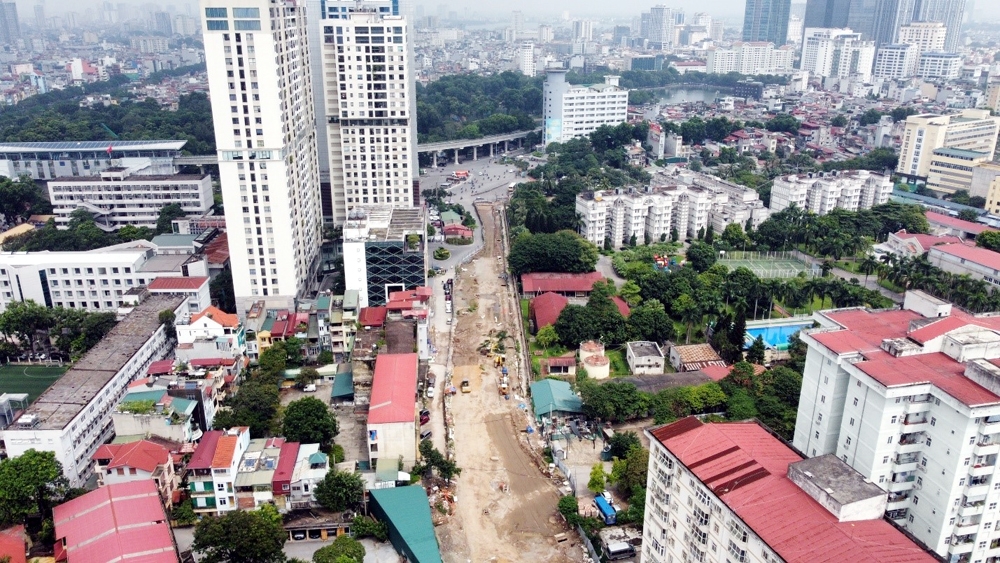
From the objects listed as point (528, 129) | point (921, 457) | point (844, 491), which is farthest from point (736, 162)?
point (844, 491)

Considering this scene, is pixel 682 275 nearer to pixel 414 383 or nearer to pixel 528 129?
pixel 414 383

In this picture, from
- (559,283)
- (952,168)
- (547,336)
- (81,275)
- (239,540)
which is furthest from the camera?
(952,168)

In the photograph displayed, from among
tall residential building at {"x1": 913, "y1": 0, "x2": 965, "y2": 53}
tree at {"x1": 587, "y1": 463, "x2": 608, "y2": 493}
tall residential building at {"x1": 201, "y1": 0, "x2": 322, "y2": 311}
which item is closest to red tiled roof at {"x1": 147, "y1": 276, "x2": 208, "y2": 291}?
tall residential building at {"x1": 201, "y1": 0, "x2": 322, "y2": 311}

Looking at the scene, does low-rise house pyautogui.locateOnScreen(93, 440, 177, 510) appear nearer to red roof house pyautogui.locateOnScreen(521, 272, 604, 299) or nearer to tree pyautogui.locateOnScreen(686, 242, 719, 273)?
red roof house pyautogui.locateOnScreen(521, 272, 604, 299)

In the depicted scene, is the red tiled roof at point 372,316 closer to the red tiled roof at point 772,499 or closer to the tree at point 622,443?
the tree at point 622,443

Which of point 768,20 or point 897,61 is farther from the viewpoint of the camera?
point 768,20

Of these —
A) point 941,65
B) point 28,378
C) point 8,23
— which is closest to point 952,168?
point 28,378

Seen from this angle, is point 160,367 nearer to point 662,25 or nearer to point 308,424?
point 308,424
